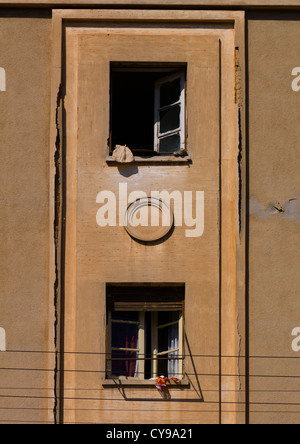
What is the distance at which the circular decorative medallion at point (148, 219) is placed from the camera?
59.2 ft

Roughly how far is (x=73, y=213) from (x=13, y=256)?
105 centimetres

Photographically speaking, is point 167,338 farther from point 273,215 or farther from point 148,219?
point 273,215

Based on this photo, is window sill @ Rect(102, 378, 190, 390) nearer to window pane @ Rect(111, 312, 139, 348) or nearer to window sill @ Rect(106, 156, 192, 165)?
window pane @ Rect(111, 312, 139, 348)

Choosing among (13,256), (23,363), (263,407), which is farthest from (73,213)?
(263,407)

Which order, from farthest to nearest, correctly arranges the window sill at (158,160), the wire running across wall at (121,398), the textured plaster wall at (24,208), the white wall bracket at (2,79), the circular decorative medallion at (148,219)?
1. the white wall bracket at (2,79)
2. the window sill at (158,160)
3. the circular decorative medallion at (148,219)
4. the textured plaster wall at (24,208)
5. the wire running across wall at (121,398)

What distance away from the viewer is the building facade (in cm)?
1770

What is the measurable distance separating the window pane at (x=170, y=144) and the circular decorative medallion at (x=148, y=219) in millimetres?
913

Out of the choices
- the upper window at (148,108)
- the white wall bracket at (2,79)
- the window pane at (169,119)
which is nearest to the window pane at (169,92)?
the upper window at (148,108)

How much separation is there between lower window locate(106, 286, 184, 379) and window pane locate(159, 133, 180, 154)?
208cm

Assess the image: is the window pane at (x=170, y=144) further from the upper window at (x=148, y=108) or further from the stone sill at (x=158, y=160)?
the stone sill at (x=158, y=160)

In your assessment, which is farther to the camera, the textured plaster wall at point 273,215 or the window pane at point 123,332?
the window pane at point 123,332

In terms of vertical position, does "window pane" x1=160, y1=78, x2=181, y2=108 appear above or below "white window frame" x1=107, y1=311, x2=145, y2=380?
above

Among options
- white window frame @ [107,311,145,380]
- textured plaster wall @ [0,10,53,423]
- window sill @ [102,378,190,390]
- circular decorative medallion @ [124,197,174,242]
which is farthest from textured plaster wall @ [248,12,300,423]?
textured plaster wall @ [0,10,53,423]

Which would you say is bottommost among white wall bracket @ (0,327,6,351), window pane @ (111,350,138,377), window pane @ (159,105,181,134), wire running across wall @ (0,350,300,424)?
wire running across wall @ (0,350,300,424)
